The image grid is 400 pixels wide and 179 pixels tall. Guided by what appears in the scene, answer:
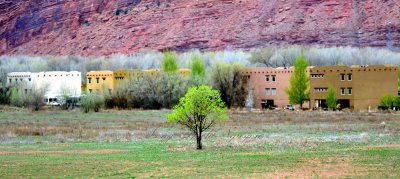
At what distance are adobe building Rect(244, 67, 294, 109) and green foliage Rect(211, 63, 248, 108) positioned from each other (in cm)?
99

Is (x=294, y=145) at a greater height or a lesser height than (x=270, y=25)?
lesser

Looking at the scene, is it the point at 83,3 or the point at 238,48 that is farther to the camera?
the point at 83,3

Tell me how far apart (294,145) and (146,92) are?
52.5 metres

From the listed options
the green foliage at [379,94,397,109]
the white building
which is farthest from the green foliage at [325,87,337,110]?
the white building

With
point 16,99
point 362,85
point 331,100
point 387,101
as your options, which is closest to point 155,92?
point 16,99

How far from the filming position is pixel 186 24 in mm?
141125

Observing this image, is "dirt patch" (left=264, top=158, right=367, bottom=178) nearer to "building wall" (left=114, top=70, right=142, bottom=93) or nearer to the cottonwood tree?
the cottonwood tree

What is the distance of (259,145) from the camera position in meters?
41.3

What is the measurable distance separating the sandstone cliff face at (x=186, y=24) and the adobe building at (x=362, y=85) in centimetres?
3913

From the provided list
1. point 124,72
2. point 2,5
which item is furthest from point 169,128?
point 2,5

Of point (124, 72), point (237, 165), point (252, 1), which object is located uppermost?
point (252, 1)

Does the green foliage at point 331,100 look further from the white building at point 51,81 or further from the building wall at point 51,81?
the building wall at point 51,81

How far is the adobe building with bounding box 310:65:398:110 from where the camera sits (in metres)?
85.9

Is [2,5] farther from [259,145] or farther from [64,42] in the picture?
[259,145]
